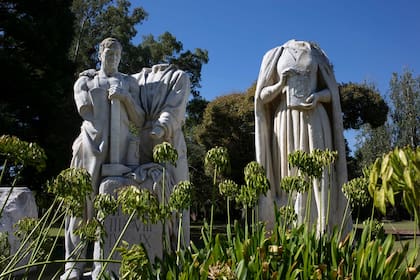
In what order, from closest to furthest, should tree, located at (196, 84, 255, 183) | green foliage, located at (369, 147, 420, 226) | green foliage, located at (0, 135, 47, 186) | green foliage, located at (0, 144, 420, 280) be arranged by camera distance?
green foliage, located at (369, 147, 420, 226)
green foliage, located at (0, 144, 420, 280)
green foliage, located at (0, 135, 47, 186)
tree, located at (196, 84, 255, 183)

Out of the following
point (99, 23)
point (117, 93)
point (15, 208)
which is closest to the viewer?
point (117, 93)

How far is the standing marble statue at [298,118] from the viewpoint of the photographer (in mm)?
4934

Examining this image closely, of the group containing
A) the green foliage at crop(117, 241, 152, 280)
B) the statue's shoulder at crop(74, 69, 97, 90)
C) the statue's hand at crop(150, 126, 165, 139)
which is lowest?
the green foliage at crop(117, 241, 152, 280)

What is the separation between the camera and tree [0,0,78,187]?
15.1 meters

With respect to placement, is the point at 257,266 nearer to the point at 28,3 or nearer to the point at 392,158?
the point at 392,158

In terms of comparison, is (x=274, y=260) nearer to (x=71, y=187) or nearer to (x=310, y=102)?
(x=71, y=187)

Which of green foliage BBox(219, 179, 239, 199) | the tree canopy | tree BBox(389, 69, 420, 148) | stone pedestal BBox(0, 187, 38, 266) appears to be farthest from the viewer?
tree BBox(389, 69, 420, 148)

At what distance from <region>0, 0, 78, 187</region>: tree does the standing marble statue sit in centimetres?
1105

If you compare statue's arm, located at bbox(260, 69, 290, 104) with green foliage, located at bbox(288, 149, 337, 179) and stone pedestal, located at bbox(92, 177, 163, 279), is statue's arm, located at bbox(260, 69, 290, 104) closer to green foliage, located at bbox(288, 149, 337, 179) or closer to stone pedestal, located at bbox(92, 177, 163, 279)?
stone pedestal, located at bbox(92, 177, 163, 279)

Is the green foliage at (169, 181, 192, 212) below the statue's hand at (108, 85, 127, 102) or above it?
below

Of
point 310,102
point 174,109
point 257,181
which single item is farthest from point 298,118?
point 257,181

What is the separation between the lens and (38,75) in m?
16.1

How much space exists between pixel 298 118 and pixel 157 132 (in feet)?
5.07

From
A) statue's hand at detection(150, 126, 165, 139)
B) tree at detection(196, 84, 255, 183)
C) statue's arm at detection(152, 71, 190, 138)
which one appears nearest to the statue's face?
statue's arm at detection(152, 71, 190, 138)
